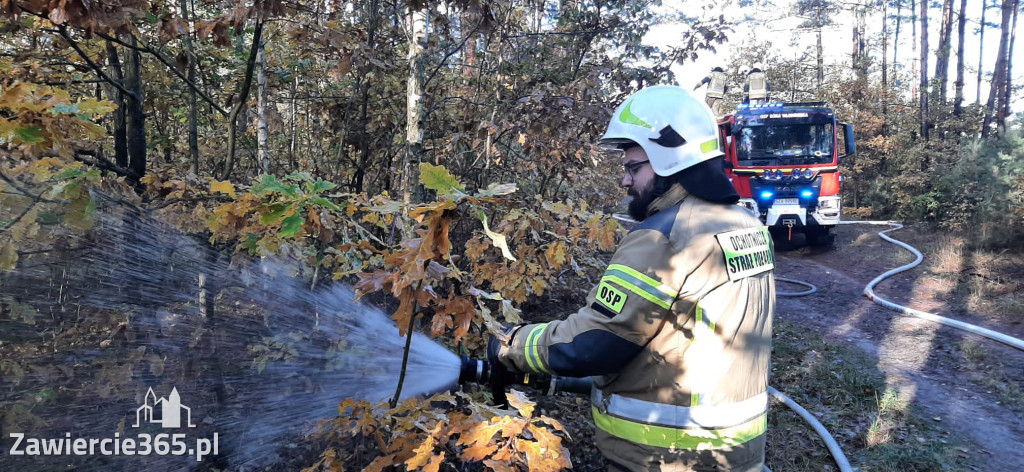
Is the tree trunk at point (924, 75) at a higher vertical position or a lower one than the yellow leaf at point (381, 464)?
higher

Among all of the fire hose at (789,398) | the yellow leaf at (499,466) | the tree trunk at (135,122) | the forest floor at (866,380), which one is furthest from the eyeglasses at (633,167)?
the tree trunk at (135,122)

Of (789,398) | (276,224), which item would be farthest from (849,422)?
(276,224)

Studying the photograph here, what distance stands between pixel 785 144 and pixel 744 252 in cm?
1203

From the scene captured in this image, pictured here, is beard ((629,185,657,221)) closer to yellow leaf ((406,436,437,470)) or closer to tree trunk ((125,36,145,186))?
yellow leaf ((406,436,437,470))

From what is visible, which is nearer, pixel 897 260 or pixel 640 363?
pixel 640 363

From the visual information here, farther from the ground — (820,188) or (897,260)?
(820,188)

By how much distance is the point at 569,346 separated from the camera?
2.03 m

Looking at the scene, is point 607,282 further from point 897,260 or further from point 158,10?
point 897,260

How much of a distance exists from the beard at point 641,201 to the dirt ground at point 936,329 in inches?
157

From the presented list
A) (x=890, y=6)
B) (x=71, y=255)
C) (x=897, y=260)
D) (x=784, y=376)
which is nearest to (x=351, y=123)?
(x=71, y=255)

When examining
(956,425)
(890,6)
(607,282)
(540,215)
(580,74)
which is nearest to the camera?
(607,282)

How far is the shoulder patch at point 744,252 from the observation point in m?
2.00

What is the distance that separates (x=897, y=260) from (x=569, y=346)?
1253 cm

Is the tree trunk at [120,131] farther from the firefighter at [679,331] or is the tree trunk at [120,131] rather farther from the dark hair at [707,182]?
the dark hair at [707,182]
